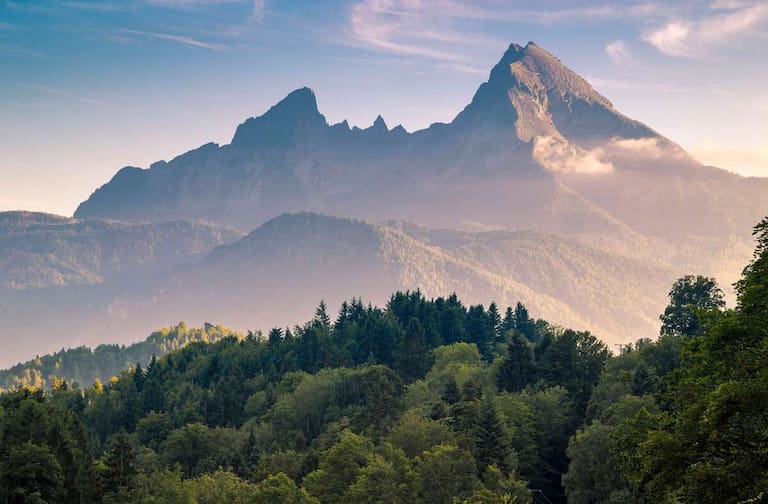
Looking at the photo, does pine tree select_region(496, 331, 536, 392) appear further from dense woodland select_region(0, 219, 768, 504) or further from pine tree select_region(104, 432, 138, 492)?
pine tree select_region(104, 432, 138, 492)

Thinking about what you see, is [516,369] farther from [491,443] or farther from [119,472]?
[119,472]

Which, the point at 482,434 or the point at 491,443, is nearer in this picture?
the point at 491,443

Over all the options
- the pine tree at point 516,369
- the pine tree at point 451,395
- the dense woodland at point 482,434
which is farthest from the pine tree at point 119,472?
the pine tree at point 516,369

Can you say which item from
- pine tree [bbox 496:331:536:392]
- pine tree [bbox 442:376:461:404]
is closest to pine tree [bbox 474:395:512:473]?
pine tree [bbox 442:376:461:404]

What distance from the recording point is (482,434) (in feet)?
341

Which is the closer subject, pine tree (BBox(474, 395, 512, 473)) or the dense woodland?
the dense woodland

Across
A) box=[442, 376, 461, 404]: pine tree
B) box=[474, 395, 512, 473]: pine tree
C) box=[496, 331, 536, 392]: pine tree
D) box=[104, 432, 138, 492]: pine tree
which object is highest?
box=[496, 331, 536, 392]: pine tree

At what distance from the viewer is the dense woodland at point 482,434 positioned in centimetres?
3756

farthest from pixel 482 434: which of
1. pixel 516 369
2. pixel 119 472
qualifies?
pixel 516 369

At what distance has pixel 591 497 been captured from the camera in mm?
91812

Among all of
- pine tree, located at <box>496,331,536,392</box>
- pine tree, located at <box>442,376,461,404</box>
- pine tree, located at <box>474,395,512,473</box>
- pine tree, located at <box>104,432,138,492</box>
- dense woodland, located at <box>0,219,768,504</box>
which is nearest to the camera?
dense woodland, located at <box>0,219,768,504</box>

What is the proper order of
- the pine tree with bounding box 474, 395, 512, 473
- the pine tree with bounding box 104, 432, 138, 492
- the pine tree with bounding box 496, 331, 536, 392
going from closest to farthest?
the pine tree with bounding box 474, 395, 512, 473 → the pine tree with bounding box 104, 432, 138, 492 → the pine tree with bounding box 496, 331, 536, 392

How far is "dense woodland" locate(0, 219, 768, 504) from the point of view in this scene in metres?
37.6

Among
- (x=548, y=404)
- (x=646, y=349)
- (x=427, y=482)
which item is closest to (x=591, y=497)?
(x=427, y=482)
